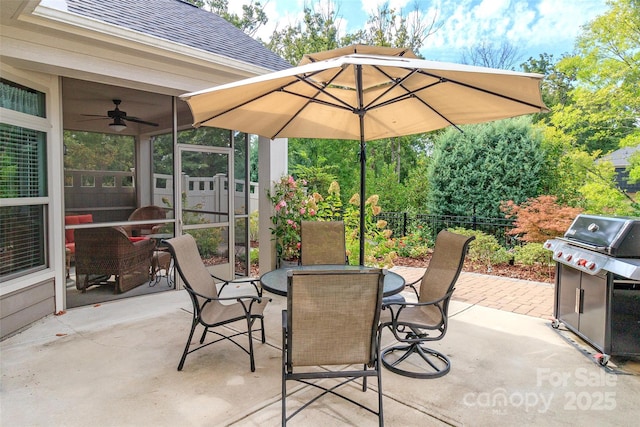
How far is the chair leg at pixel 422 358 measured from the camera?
3.11m

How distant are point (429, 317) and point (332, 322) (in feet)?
4.17

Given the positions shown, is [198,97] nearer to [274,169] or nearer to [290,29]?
[274,169]

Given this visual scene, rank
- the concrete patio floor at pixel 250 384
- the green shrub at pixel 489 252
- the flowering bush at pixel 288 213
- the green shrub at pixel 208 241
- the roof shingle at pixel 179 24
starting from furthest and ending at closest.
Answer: the green shrub at pixel 489 252
the flowering bush at pixel 288 213
the green shrub at pixel 208 241
the roof shingle at pixel 179 24
the concrete patio floor at pixel 250 384

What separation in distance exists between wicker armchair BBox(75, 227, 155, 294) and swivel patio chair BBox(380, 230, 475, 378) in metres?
3.55

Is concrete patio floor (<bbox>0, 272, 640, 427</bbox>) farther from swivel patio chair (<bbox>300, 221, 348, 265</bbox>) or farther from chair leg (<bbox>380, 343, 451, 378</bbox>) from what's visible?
swivel patio chair (<bbox>300, 221, 348, 265</bbox>)

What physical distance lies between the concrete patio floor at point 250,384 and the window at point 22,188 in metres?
0.76

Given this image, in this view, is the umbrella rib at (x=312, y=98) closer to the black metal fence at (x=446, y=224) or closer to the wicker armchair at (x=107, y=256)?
the wicker armchair at (x=107, y=256)

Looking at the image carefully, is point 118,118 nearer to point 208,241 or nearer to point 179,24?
point 179,24

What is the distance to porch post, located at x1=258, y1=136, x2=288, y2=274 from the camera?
6.25 m

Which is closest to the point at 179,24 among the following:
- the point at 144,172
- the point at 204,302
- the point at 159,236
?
the point at 144,172

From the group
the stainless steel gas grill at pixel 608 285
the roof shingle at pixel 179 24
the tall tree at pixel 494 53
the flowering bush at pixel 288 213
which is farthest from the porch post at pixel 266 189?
the tall tree at pixel 494 53

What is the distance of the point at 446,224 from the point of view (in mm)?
9055

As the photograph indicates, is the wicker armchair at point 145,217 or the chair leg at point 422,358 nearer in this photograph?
the chair leg at point 422,358

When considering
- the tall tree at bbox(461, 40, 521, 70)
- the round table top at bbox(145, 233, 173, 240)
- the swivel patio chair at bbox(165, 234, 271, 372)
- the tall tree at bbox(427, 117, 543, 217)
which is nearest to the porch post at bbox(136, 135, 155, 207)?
the round table top at bbox(145, 233, 173, 240)
